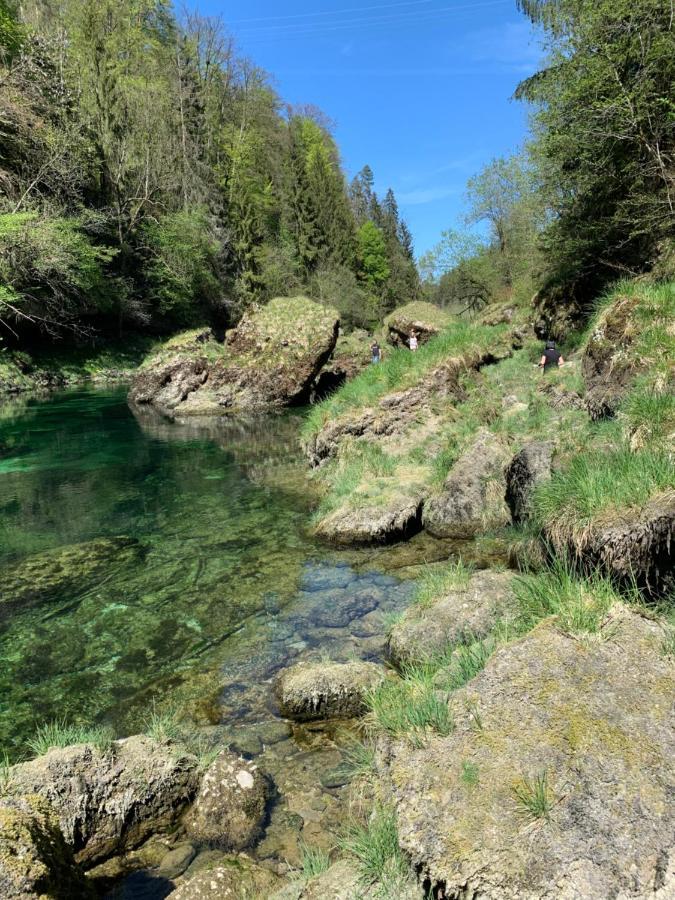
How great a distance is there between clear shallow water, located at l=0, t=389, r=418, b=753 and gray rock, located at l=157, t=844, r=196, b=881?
1.54 metres

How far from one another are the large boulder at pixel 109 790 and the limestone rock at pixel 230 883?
2.10 feet

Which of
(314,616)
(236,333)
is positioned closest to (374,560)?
(314,616)

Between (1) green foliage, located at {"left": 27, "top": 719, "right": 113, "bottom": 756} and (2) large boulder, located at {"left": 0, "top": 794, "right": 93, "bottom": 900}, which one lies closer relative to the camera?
(2) large boulder, located at {"left": 0, "top": 794, "right": 93, "bottom": 900}

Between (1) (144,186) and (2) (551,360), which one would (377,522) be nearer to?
(2) (551,360)

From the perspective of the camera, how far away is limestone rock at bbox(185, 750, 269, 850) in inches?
157

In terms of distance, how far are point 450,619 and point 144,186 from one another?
48.2 m

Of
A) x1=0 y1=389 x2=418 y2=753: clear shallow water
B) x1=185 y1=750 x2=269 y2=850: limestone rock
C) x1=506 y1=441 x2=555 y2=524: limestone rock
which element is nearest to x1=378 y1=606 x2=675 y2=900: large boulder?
x1=185 y1=750 x2=269 y2=850: limestone rock

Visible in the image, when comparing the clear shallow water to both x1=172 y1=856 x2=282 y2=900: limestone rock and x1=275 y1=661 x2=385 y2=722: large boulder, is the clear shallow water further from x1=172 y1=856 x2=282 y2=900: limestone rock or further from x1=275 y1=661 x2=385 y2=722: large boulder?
x1=172 y1=856 x2=282 y2=900: limestone rock

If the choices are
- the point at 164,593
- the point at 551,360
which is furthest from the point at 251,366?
the point at 164,593

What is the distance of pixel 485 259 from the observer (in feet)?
128

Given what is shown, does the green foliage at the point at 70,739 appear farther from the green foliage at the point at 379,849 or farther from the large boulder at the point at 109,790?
the green foliage at the point at 379,849

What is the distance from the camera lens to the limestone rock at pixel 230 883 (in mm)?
3371

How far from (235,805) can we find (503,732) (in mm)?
2284

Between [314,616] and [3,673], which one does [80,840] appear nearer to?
[3,673]
